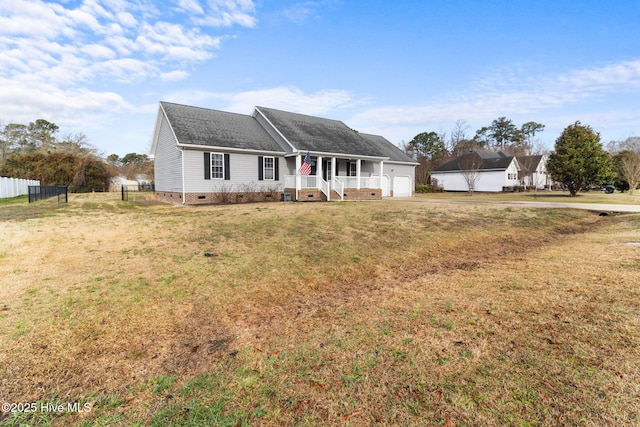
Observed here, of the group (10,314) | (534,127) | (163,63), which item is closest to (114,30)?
(163,63)

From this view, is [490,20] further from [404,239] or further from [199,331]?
[199,331]

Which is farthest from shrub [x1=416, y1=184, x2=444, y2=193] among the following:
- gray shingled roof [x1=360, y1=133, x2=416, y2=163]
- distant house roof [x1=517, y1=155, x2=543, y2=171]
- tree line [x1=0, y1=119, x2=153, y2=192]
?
tree line [x1=0, y1=119, x2=153, y2=192]

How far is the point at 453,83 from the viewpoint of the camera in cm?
2341

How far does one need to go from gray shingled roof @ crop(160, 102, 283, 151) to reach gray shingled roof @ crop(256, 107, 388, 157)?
1.37 m

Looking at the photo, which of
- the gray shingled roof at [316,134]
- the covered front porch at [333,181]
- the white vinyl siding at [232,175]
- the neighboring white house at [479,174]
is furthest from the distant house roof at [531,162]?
the white vinyl siding at [232,175]

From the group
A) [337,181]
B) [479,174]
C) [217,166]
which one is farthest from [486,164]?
[217,166]

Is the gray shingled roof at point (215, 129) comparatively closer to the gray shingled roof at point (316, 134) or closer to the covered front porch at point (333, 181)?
the gray shingled roof at point (316, 134)

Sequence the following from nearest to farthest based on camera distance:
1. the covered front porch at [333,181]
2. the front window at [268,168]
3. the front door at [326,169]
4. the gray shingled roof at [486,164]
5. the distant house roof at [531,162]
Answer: the covered front porch at [333,181], the front window at [268,168], the front door at [326,169], the gray shingled roof at [486,164], the distant house roof at [531,162]

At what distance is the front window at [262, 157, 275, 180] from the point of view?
2056cm

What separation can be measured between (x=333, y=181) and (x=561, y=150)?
2402 cm

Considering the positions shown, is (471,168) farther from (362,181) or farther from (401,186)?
(362,181)

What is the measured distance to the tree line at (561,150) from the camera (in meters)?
27.7

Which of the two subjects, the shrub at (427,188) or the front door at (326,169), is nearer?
the front door at (326,169)

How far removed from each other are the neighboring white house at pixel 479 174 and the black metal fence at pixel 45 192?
134 feet
